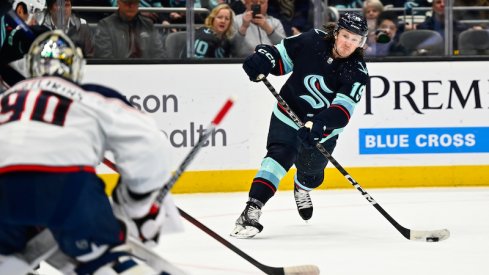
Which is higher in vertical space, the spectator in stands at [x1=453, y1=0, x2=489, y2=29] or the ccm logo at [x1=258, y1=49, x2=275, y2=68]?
the ccm logo at [x1=258, y1=49, x2=275, y2=68]

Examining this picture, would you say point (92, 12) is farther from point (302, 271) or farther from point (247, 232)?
point (302, 271)

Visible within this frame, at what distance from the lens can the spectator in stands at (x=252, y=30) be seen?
6859 millimetres

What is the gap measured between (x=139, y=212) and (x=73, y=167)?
0.67 feet

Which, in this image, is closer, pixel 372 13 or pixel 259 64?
pixel 259 64

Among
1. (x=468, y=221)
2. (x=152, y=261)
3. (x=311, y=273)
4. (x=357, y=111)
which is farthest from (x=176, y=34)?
(x=152, y=261)

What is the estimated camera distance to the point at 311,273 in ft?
12.5

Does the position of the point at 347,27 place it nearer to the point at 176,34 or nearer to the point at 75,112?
the point at 176,34

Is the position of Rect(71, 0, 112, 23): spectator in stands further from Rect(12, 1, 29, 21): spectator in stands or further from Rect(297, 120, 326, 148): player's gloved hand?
Rect(12, 1, 29, 21): spectator in stands

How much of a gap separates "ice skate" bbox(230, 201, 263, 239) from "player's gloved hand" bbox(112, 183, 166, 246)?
2.35 m

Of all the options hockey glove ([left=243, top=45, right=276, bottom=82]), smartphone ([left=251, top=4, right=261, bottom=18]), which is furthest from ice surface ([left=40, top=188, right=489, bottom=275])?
smartphone ([left=251, top=4, right=261, bottom=18])

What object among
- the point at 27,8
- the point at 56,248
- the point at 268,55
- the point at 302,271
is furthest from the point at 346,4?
the point at 56,248

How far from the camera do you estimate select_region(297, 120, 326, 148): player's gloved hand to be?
195 inches

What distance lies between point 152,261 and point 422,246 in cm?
233

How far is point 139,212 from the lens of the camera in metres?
2.61
